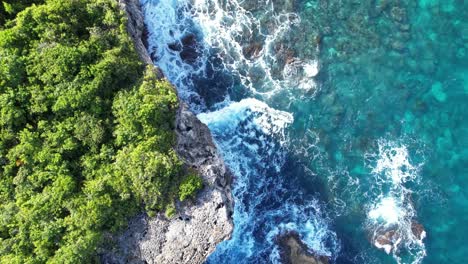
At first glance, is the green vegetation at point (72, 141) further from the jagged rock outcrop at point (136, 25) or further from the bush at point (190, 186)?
the jagged rock outcrop at point (136, 25)

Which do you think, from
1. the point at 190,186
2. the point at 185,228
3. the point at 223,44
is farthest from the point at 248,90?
the point at 185,228

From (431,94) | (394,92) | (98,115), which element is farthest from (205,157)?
(431,94)

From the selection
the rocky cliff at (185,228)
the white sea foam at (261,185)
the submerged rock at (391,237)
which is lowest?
the submerged rock at (391,237)

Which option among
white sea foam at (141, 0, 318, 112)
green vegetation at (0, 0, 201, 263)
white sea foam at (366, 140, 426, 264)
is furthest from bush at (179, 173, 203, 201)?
white sea foam at (366, 140, 426, 264)

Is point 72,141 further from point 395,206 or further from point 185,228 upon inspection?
point 395,206

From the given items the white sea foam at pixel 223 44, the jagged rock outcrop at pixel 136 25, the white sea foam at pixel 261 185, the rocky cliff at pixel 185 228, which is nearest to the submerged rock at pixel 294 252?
the white sea foam at pixel 261 185

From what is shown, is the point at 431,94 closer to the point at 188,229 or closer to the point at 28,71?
the point at 188,229
